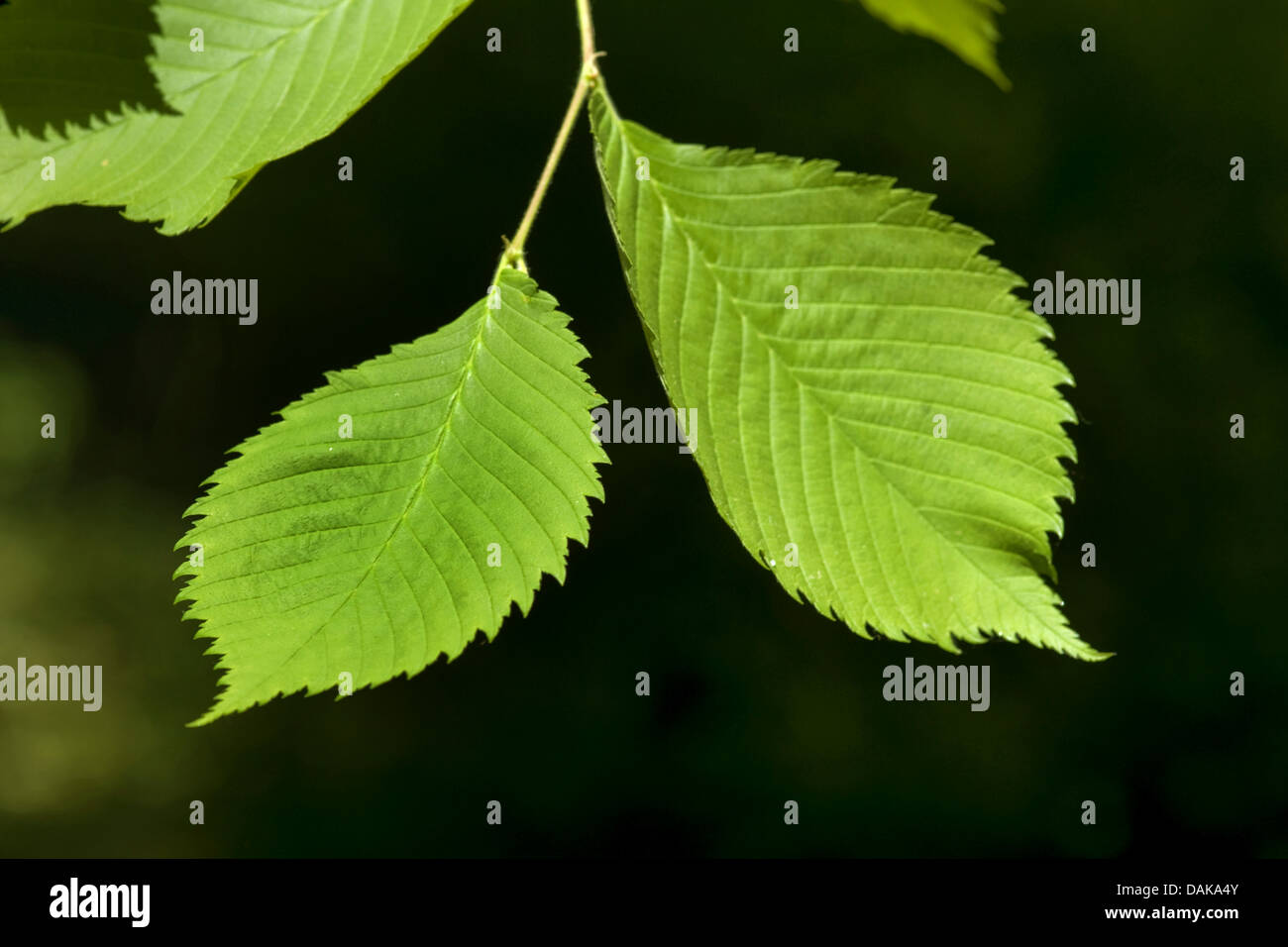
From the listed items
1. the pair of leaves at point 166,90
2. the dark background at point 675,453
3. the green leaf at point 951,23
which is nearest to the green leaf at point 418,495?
the pair of leaves at point 166,90

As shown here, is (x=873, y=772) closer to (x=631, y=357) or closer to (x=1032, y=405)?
(x=631, y=357)

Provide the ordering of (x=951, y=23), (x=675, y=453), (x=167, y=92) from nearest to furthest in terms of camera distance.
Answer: (x=951, y=23)
(x=167, y=92)
(x=675, y=453)

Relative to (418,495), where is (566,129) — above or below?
above

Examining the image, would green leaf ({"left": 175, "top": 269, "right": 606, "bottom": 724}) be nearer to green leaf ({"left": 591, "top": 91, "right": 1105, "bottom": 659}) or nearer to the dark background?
green leaf ({"left": 591, "top": 91, "right": 1105, "bottom": 659})

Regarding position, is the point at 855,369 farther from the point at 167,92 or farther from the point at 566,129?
the point at 167,92

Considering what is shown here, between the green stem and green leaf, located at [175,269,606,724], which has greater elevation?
the green stem

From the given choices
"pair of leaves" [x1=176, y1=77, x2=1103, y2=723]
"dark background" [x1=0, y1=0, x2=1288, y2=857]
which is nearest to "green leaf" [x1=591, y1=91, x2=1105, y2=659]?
"pair of leaves" [x1=176, y1=77, x2=1103, y2=723]

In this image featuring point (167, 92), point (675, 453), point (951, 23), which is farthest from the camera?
point (675, 453)

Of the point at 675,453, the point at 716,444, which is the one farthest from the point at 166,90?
the point at 675,453
